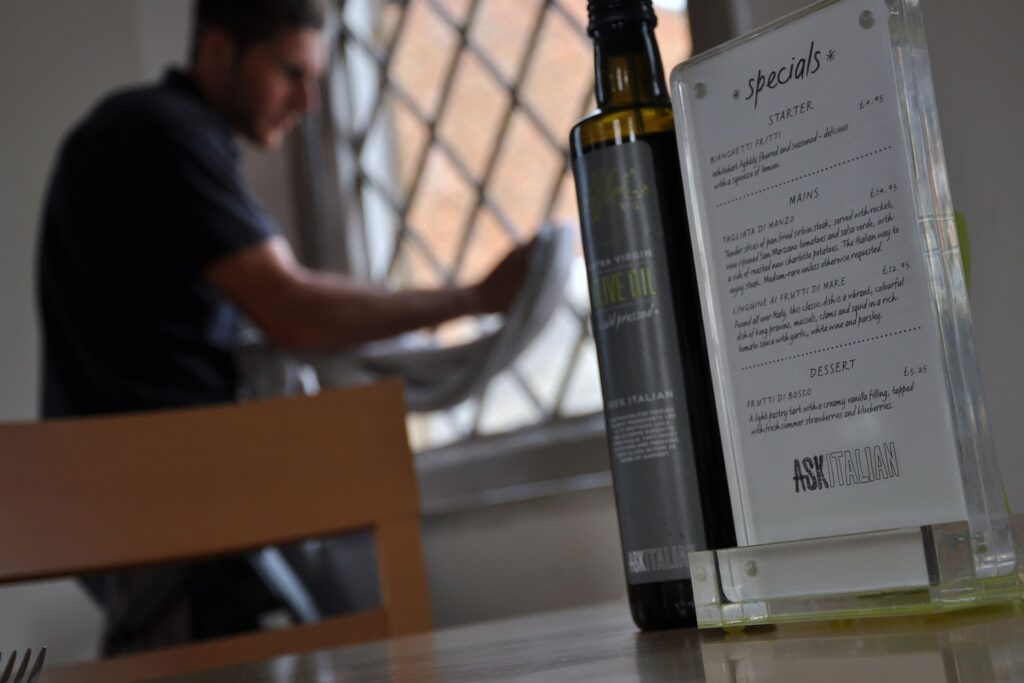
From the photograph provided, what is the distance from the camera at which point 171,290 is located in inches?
48.6

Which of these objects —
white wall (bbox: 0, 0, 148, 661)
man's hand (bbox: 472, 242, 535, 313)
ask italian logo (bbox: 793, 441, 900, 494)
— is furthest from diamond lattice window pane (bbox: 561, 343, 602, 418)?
ask italian logo (bbox: 793, 441, 900, 494)

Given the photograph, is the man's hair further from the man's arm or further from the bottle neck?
the bottle neck

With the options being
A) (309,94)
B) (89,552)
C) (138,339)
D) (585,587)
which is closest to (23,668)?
(89,552)

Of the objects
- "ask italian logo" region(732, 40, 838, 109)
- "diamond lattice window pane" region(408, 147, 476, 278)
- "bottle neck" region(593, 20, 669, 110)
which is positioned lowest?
"ask italian logo" region(732, 40, 838, 109)

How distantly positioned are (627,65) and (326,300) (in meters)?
0.86

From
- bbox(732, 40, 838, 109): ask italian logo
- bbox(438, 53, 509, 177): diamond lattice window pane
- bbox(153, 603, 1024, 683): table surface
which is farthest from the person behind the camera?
bbox(438, 53, 509, 177): diamond lattice window pane

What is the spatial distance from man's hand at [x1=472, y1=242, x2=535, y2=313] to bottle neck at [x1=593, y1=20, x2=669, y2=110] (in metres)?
0.74

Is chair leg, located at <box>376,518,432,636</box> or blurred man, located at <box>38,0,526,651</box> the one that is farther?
blurred man, located at <box>38,0,526,651</box>

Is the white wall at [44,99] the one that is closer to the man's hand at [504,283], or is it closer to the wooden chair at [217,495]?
the man's hand at [504,283]

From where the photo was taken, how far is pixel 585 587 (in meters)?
1.10

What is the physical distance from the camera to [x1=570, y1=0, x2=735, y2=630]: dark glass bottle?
325 millimetres

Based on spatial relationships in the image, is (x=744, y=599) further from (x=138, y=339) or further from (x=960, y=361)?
(x=138, y=339)

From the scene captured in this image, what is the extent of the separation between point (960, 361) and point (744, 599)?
0.08 meters

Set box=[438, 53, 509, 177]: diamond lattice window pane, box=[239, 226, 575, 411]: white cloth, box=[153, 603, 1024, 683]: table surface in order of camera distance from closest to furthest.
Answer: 1. box=[153, 603, 1024, 683]: table surface
2. box=[239, 226, 575, 411]: white cloth
3. box=[438, 53, 509, 177]: diamond lattice window pane
